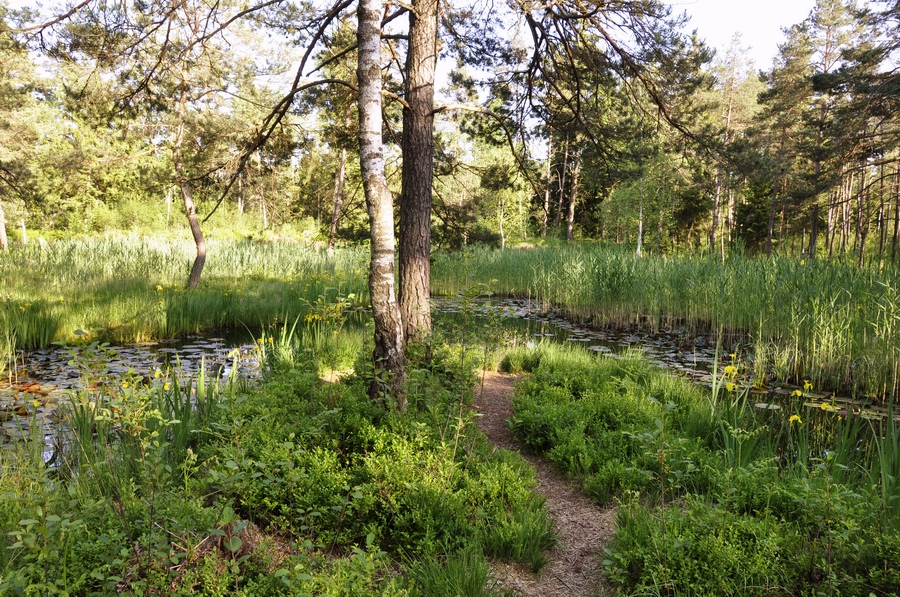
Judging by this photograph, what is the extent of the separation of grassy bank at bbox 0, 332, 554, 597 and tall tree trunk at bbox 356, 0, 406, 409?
0.69 feet

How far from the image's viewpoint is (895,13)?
12.3 meters

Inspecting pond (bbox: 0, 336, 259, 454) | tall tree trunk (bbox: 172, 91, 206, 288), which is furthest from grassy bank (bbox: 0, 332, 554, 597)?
tall tree trunk (bbox: 172, 91, 206, 288)

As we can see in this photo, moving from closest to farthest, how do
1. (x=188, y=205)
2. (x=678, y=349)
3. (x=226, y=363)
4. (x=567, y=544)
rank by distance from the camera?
(x=567, y=544)
(x=226, y=363)
(x=678, y=349)
(x=188, y=205)

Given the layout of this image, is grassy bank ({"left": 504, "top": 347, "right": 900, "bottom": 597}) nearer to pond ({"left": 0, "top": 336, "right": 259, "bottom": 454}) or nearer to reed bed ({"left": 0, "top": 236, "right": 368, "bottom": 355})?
reed bed ({"left": 0, "top": 236, "right": 368, "bottom": 355})

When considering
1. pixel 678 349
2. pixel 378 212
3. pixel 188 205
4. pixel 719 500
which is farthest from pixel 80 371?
pixel 678 349

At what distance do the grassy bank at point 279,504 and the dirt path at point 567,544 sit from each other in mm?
97

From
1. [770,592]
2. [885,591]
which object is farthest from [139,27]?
[885,591]

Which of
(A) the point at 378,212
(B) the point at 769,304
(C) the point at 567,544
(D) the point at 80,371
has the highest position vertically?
(A) the point at 378,212

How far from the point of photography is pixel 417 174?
446cm

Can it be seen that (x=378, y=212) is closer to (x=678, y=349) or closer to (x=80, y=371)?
(x=80, y=371)

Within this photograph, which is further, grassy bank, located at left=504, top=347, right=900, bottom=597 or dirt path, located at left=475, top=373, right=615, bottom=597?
dirt path, located at left=475, top=373, right=615, bottom=597

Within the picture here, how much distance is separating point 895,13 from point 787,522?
52.0ft

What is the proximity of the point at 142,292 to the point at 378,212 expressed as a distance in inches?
288

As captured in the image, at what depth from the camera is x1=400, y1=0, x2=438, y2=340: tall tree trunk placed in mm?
4473
